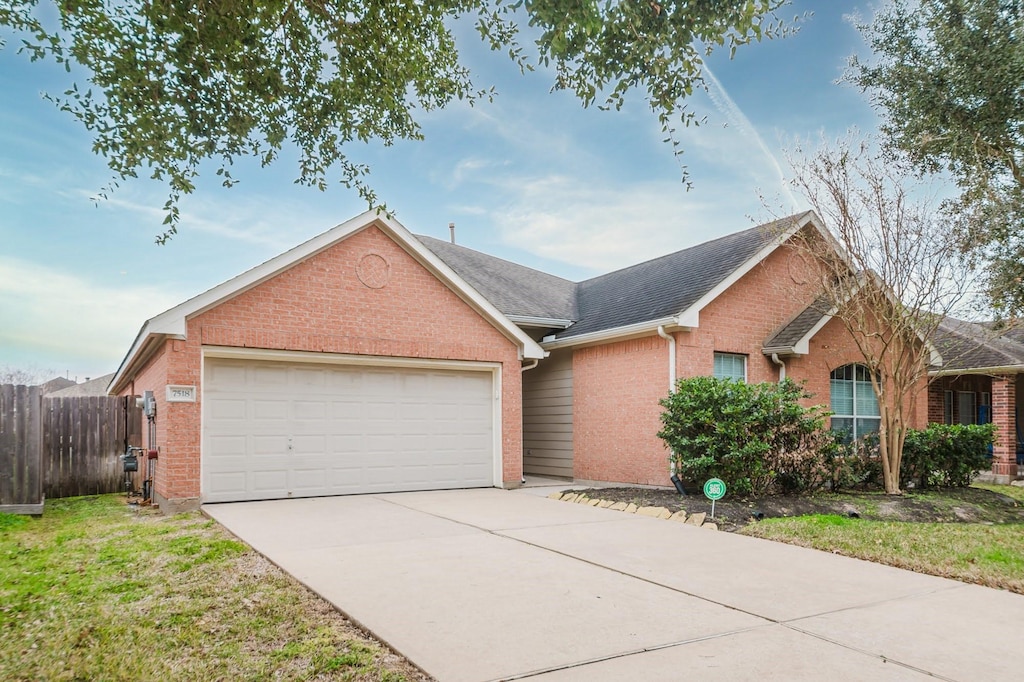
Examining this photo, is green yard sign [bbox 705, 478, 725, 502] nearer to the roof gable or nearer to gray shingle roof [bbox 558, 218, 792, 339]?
gray shingle roof [bbox 558, 218, 792, 339]

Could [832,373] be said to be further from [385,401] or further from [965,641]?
[965,641]

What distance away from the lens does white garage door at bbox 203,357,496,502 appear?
36.1 ft

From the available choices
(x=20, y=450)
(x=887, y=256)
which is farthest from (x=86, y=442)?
(x=887, y=256)

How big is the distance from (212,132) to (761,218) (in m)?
9.75

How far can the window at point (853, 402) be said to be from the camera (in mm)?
14392

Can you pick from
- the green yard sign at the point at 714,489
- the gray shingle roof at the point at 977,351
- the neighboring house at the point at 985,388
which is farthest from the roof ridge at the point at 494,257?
the green yard sign at the point at 714,489

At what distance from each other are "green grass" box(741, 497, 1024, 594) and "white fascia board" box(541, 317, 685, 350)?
4315 mm

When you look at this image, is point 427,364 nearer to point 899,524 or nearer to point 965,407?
point 899,524

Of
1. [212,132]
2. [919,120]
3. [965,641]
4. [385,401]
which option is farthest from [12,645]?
[919,120]

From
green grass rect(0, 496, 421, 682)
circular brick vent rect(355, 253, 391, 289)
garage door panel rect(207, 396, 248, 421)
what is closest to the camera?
green grass rect(0, 496, 421, 682)

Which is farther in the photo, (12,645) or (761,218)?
(761,218)

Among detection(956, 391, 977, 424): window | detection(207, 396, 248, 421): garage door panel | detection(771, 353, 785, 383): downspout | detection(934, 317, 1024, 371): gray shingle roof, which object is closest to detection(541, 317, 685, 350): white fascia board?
detection(771, 353, 785, 383): downspout

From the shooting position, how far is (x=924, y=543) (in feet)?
25.2

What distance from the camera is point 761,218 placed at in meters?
13.0
